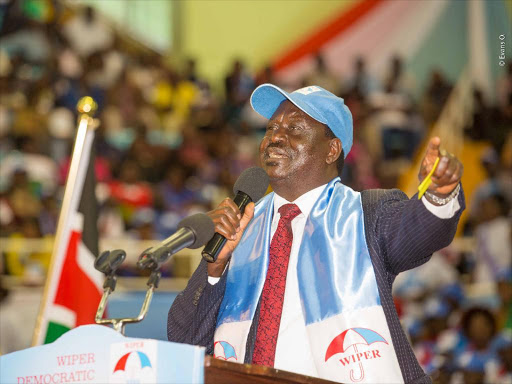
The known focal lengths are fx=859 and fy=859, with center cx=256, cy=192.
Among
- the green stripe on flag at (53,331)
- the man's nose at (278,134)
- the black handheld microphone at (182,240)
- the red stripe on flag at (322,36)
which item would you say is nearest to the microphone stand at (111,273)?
the black handheld microphone at (182,240)

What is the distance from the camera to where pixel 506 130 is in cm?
1102

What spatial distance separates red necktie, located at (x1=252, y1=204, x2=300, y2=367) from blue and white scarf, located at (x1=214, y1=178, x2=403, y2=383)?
3 cm

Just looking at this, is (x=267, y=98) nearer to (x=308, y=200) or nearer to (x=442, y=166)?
(x=308, y=200)

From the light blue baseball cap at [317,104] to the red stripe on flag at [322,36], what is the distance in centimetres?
1094

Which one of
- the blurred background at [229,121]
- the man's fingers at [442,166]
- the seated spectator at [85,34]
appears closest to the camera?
the man's fingers at [442,166]

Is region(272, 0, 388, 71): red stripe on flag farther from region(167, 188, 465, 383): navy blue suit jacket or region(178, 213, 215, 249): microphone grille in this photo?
region(178, 213, 215, 249): microphone grille

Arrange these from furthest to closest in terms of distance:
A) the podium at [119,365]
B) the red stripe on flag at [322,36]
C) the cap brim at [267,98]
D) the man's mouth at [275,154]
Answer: the red stripe on flag at [322,36]
the cap brim at [267,98]
the man's mouth at [275,154]
the podium at [119,365]

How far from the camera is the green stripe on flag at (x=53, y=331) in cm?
414

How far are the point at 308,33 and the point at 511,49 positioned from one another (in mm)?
9058

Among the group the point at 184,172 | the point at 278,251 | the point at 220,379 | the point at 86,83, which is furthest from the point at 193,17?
the point at 220,379

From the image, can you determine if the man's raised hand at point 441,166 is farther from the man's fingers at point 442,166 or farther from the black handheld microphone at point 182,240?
the black handheld microphone at point 182,240

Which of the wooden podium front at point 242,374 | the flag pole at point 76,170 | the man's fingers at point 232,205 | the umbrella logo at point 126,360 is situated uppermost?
the flag pole at point 76,170

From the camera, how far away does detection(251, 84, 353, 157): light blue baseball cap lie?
2.98 metres

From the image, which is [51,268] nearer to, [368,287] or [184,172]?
[368,287]
